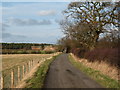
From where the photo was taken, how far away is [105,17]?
32000 mm

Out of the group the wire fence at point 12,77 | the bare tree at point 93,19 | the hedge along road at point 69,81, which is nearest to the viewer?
the hedge along road at point 69,81

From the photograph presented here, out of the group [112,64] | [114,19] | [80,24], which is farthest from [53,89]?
[80,24]

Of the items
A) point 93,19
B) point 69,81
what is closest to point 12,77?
point 69,81

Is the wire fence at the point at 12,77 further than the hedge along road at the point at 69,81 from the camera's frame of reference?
Yes

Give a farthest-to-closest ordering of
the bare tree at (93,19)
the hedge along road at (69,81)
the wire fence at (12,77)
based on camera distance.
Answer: the bare tree at (93,19), the wire fence at (12,77), the hedge along road at (69,81)

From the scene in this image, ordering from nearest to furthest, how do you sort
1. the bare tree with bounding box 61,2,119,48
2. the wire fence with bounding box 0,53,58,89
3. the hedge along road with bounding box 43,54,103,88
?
1. the hedge along road with bounding box 43,54,103,88
2. the wire fence with bounding box 0,53,58,89
3. the bare tree with bounding box 61,2,119,48

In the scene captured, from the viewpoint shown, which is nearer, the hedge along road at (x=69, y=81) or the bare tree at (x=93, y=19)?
the hedge along road at (x=69, y=81)

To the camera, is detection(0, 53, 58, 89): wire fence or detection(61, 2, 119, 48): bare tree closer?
detection(0, 53, 58, 89): wire fence

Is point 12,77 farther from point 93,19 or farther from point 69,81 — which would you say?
point 93,19

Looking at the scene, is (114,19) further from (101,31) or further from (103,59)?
(103,59)

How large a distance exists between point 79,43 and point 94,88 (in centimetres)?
3034

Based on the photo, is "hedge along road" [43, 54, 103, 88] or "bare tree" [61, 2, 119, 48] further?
"bare tree" [61, 2, 119, 48]

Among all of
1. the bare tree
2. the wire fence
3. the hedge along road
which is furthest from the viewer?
the bare tree

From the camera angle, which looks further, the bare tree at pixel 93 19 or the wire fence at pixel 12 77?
the bare tree at pixel 93 19
